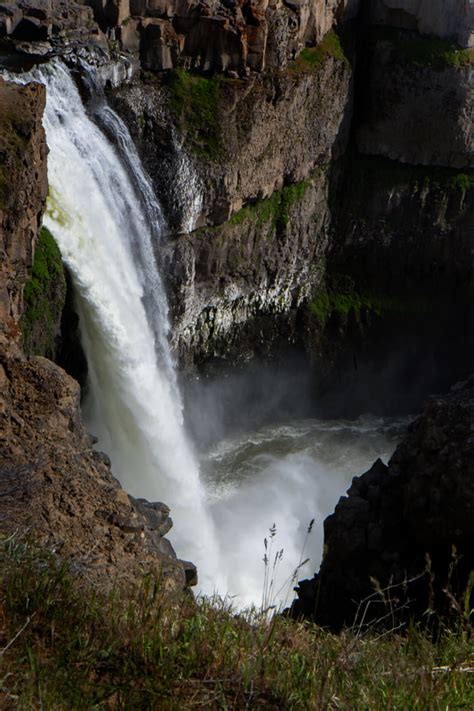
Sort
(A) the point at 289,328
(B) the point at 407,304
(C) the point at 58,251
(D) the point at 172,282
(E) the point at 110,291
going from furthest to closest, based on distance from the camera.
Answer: (B) the point at 407,304
(A) the point at 289,328
(D) the point at 172,282
(E) the point at 110,291
(C) the point at 58,251

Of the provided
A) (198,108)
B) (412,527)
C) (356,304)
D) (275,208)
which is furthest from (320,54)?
(412,527)

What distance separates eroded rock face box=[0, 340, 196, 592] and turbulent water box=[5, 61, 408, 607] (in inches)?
313

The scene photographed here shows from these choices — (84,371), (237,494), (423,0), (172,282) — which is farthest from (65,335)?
(423,0)

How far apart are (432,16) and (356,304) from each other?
8.43m

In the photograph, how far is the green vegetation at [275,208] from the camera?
23.1 metres

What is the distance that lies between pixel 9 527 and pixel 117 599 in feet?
5.77

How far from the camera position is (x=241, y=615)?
5.74 metres

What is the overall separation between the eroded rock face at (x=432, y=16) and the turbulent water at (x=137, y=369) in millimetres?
10978

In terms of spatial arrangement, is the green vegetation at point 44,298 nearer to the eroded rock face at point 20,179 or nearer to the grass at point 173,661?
the eroded rock face at point 20,179

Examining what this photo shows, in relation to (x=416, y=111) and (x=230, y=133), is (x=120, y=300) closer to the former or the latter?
(x=230, y=133)

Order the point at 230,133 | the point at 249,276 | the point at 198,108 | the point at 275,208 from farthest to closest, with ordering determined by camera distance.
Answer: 1. the point at 275,208
2. the point at 249,276
3. the point at 230,133
4. the point at 198,108

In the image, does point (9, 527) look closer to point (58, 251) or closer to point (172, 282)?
point (58, 251)

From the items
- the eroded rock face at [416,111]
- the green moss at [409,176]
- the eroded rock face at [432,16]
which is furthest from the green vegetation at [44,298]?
the eroded rock face at [432,16]

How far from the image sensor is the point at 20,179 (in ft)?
45.8
